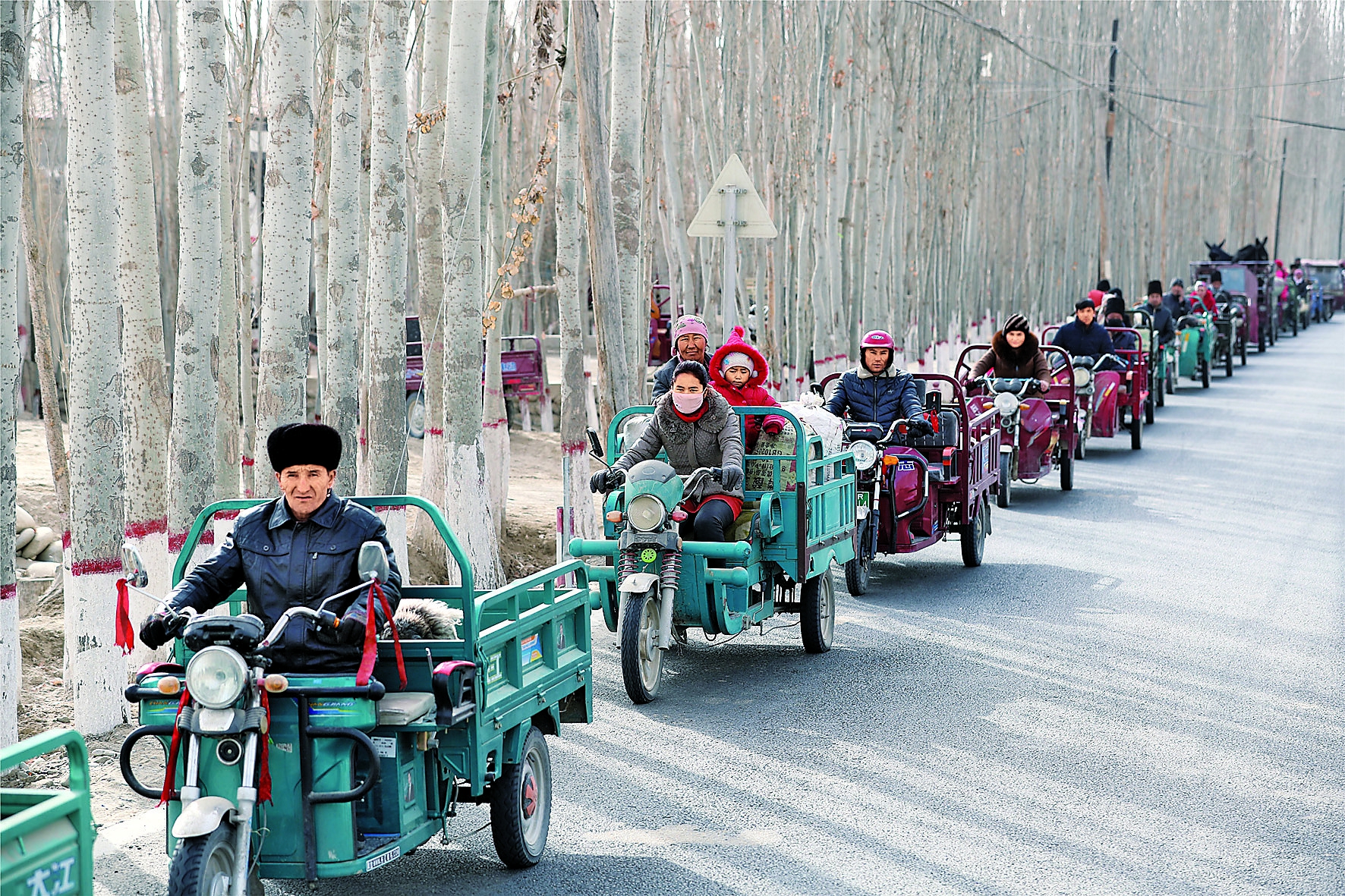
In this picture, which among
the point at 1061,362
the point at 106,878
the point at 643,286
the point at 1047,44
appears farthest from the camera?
the point at 1047,44

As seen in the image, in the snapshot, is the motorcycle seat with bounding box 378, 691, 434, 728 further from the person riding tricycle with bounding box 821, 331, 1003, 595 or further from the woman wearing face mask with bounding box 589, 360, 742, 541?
the person riding tricycle with bounding box 821, 331, 1003, 595

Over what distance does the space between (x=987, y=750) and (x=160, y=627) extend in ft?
13.2

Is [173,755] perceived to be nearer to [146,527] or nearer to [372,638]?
[372,638]

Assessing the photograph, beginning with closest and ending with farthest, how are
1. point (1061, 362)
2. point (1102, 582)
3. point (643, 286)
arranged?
point (1102, 582) < point (643, 286) < point (1061, 362)

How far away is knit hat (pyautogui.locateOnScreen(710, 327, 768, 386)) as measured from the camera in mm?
10250

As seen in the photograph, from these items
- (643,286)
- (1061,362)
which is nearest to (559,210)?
(643,286)

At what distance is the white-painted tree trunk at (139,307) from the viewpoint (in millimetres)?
8242

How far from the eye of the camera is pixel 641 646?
8336mm

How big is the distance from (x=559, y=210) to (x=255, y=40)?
2.70m

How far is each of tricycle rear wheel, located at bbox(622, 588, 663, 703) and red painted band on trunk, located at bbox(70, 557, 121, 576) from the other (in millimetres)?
2516

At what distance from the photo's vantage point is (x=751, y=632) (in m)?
10.5

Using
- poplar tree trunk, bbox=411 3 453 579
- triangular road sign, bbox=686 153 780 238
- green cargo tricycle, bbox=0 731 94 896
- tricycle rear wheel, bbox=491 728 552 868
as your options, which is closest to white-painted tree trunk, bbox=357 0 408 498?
poplar tree trunk, bbox=411 3 453 579

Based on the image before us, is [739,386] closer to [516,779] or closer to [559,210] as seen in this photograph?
[559,210]

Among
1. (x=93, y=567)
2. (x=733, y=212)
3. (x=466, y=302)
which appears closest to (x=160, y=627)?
(x=93, y=567)
